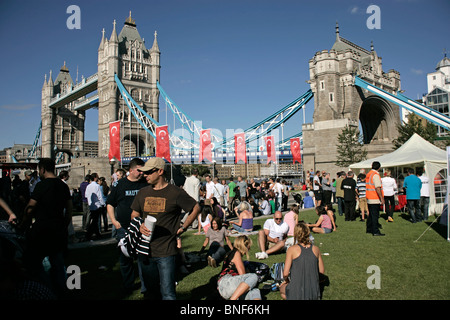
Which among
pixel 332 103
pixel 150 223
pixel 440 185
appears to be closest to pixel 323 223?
pixel 440 185

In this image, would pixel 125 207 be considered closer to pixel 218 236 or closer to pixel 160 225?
pixel 160 225

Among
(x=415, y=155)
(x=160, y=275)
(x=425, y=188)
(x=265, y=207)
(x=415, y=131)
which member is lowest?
(x=265, y=207)

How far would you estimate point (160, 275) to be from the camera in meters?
3.36

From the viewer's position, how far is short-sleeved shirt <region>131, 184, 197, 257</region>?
3.37 m

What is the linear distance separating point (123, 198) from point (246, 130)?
51501 millimetres

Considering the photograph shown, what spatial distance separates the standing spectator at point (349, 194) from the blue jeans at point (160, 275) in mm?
8447

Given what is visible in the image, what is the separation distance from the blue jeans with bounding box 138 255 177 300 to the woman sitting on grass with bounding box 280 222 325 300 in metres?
1.47

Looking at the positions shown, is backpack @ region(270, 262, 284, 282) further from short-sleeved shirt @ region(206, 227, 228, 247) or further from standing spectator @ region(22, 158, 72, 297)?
standing spectator @ region(22, 158, 72, 297)

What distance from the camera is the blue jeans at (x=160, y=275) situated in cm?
332

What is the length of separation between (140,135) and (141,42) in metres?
15.9

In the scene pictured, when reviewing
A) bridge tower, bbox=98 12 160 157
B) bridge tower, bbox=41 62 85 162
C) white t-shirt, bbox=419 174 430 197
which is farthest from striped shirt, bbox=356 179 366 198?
bridge tower, bbox=41 62 85 162

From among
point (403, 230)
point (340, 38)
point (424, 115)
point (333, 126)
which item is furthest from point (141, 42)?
point (403, 230)
